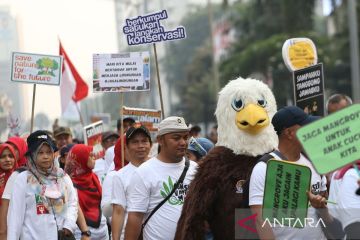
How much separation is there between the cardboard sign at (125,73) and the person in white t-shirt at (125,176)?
2363 mm

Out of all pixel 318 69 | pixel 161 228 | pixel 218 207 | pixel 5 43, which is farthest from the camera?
pixel 5 43

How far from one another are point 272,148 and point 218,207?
49 cm

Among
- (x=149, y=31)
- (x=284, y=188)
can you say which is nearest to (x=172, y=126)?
(x=284, y=188)

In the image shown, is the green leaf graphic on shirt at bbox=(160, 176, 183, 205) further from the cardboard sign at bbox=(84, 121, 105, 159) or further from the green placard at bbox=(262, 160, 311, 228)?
the cardboard sign at bbox=(84, 121, 105, 159)

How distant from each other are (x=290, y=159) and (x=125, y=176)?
2.14 m

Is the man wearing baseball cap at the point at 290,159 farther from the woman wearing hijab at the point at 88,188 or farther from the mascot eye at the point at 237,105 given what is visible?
the woman wearing hijab at the point at 88,188

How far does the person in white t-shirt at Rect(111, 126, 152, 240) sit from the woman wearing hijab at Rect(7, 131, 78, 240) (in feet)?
1.11

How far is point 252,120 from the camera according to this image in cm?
538

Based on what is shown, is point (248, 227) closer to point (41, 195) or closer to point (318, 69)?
point (41, 195)

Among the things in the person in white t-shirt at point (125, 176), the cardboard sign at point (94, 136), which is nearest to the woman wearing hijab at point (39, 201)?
the person in white t-shirt at point (125, 176)

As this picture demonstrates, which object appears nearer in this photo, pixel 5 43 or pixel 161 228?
pixel 161 228

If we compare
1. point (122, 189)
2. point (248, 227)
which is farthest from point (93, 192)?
point (248, 227)

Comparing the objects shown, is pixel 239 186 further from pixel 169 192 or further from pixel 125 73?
pixel 125 73

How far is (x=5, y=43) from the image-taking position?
1542 inches
